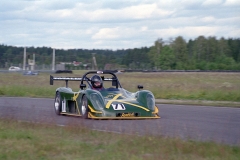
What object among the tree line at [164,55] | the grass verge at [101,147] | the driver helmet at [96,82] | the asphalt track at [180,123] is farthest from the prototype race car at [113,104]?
the tree line at [164,55]

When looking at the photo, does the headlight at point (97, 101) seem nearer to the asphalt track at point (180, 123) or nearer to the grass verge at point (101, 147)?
the asphalt track at point (180, 123)

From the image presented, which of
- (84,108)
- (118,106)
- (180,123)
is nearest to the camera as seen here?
(180,123)

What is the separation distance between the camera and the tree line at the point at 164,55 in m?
96.1

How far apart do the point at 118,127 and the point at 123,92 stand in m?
3.17

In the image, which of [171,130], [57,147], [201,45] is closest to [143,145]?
[57,147]

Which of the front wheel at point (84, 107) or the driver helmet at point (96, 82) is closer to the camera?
the front wheel at point (84, 107)

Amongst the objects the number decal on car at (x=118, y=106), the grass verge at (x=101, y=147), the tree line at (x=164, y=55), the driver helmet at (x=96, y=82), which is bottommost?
the grass verge at (x=101, y=147)

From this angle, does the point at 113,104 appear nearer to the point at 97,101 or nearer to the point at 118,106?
the point at 118,106

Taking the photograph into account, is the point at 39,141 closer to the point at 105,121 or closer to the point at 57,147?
the point at 57,147

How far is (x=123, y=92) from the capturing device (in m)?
17.5

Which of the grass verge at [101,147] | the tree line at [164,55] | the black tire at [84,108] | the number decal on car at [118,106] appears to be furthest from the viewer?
the tree line at [164,55]

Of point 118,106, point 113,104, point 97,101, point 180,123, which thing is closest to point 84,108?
point 97,101

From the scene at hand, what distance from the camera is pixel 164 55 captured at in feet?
330

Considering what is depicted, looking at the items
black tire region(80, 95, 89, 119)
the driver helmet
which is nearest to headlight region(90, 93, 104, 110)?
black tire region(80, 95, 89, 119)
